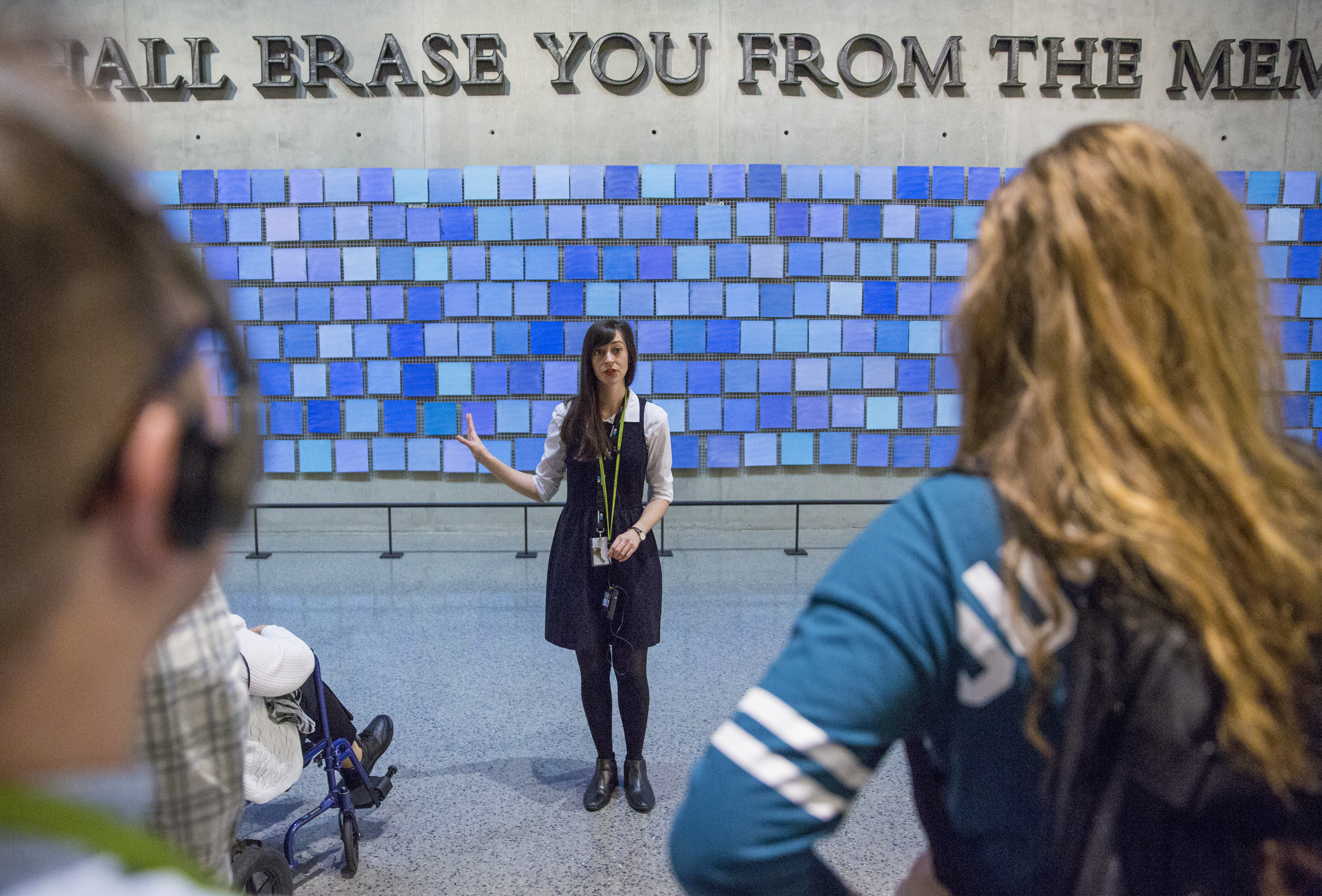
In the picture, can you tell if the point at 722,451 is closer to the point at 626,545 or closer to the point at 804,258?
the point at 804,258

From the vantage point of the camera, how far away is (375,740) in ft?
10.7

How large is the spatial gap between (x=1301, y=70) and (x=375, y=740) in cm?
930

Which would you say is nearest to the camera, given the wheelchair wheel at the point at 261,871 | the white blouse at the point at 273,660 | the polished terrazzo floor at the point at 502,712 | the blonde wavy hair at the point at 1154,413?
the blonde wavy hair at the point at 1154,413

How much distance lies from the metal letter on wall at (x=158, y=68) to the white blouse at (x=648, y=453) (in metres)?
6.16

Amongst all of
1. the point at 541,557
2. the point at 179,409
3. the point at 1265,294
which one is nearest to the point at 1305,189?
the point at 541,557

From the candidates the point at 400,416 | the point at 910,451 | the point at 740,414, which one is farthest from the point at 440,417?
the point at 910,451

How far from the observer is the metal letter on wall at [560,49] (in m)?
7.18

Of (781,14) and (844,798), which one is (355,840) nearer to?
(844,798)

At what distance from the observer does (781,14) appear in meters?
7.25

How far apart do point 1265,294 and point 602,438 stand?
8.38ft

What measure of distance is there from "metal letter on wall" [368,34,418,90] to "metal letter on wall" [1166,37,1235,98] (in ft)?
22.2

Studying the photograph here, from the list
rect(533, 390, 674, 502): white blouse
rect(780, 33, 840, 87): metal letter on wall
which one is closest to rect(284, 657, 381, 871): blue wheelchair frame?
rect(533, 390, 674, 502): white blouse

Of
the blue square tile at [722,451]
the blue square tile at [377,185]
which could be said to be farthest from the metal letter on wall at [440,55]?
the blue square tile at [722,451]

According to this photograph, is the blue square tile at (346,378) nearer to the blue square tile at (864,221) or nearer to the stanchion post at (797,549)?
the stanchion post at (797,549)
